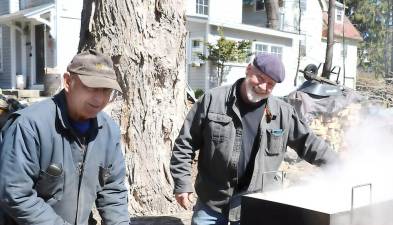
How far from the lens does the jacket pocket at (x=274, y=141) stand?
3.10m

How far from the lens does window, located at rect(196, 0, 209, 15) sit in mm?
21828

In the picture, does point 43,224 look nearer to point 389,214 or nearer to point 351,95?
point 389,214

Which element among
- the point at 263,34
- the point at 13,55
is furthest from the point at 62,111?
the point at 263,34

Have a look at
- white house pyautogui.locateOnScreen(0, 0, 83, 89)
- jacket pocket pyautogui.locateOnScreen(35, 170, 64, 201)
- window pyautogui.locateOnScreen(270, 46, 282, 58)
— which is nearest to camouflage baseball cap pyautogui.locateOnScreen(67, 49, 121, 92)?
jacket pocket pyautogui.locateOnScreen(35, 170, 64, 201)

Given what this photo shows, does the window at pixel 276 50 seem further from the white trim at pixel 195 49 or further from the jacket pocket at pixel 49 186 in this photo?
the jacket pocket at pixel 49 186

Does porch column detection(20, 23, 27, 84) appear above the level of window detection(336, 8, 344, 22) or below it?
below

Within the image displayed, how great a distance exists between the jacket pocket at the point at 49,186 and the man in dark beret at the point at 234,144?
101cm

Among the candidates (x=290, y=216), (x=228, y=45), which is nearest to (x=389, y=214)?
A: (x=290, y=216)

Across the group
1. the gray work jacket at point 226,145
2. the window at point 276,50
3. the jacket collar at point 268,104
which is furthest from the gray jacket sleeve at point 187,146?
the window at point 276,50

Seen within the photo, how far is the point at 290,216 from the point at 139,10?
2.83 m

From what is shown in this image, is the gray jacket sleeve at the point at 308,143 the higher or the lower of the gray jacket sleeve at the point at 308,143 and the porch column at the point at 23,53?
the lower

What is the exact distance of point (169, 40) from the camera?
488 centimetres

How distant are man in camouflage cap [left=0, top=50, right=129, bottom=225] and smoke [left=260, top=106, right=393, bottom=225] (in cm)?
107

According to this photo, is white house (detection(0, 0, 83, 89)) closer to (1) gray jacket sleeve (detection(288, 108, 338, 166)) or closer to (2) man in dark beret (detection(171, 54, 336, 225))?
(2) man in dark beret (detection(171, 54, 336, 225))
